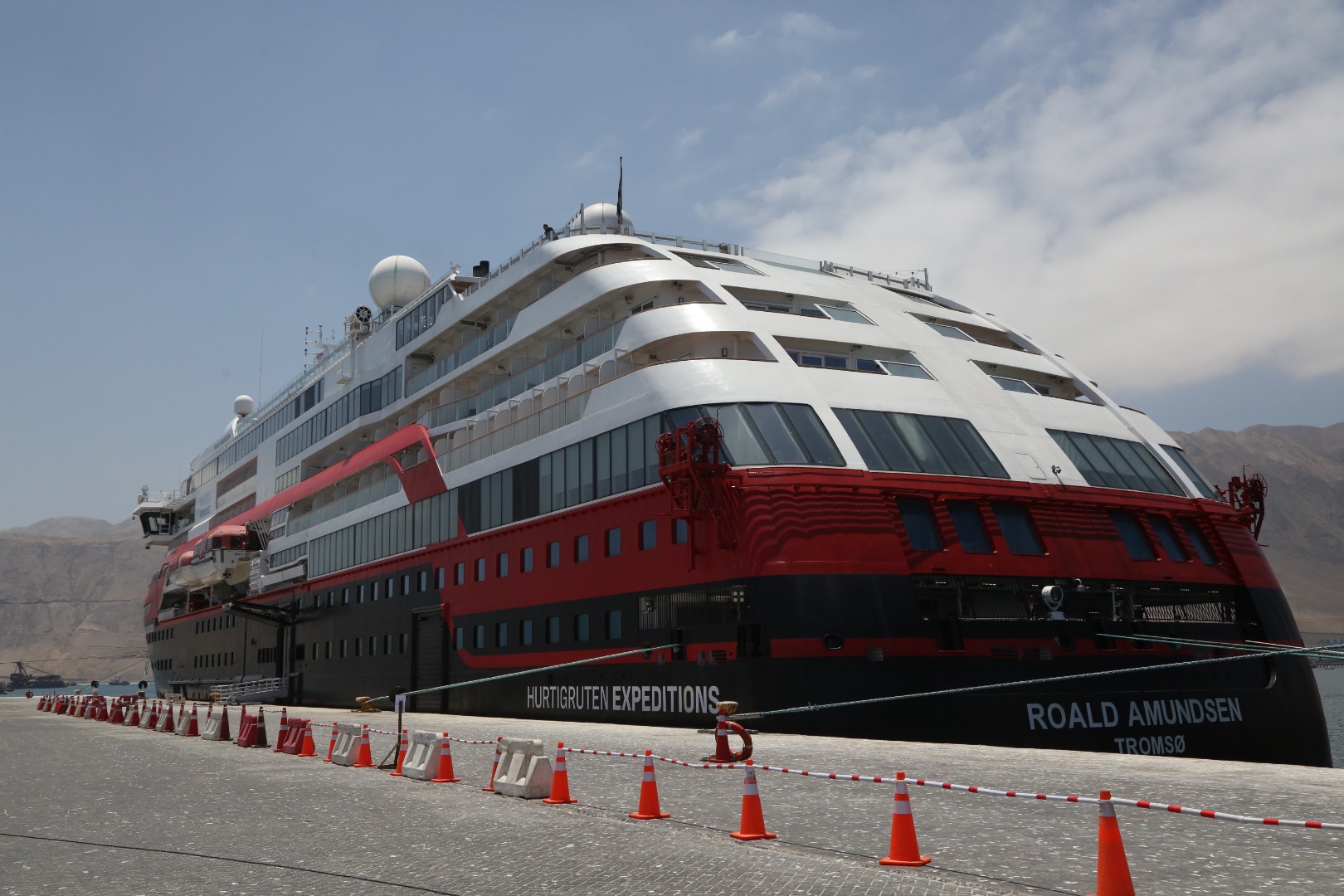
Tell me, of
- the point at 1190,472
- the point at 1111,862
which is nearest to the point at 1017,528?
the point at 1190,472

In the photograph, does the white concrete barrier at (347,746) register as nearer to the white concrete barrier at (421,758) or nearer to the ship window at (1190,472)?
the white concrete barrier at (421,758)

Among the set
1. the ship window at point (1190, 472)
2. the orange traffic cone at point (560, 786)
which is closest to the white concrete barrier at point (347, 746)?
the orange traffic cone at point (560, 786)

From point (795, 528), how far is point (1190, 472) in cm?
1355

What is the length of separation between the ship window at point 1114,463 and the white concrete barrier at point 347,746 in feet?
59.7

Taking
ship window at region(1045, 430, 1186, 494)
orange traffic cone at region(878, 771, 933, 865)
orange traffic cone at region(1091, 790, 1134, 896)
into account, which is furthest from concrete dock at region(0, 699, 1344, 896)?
ship window at region(1045, 430, 1186, 494)

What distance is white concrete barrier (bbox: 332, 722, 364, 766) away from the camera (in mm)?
18938

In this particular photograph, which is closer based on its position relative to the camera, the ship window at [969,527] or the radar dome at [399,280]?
the ship window at [969,527]

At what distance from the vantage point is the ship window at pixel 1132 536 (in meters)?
26.6

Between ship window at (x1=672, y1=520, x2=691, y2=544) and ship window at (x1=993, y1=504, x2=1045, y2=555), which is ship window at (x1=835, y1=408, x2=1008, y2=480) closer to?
ship window at (x1=993, y1=504, x2=1045, y2=555)

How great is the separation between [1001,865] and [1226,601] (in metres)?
20.6

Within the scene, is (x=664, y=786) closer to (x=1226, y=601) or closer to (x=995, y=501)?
(x=995, y=501)

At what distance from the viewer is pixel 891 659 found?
2256 centimetres

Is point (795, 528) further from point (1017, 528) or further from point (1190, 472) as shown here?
point (1190, 472)

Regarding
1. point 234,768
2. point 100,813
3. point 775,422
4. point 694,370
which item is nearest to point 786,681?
point 775,422
